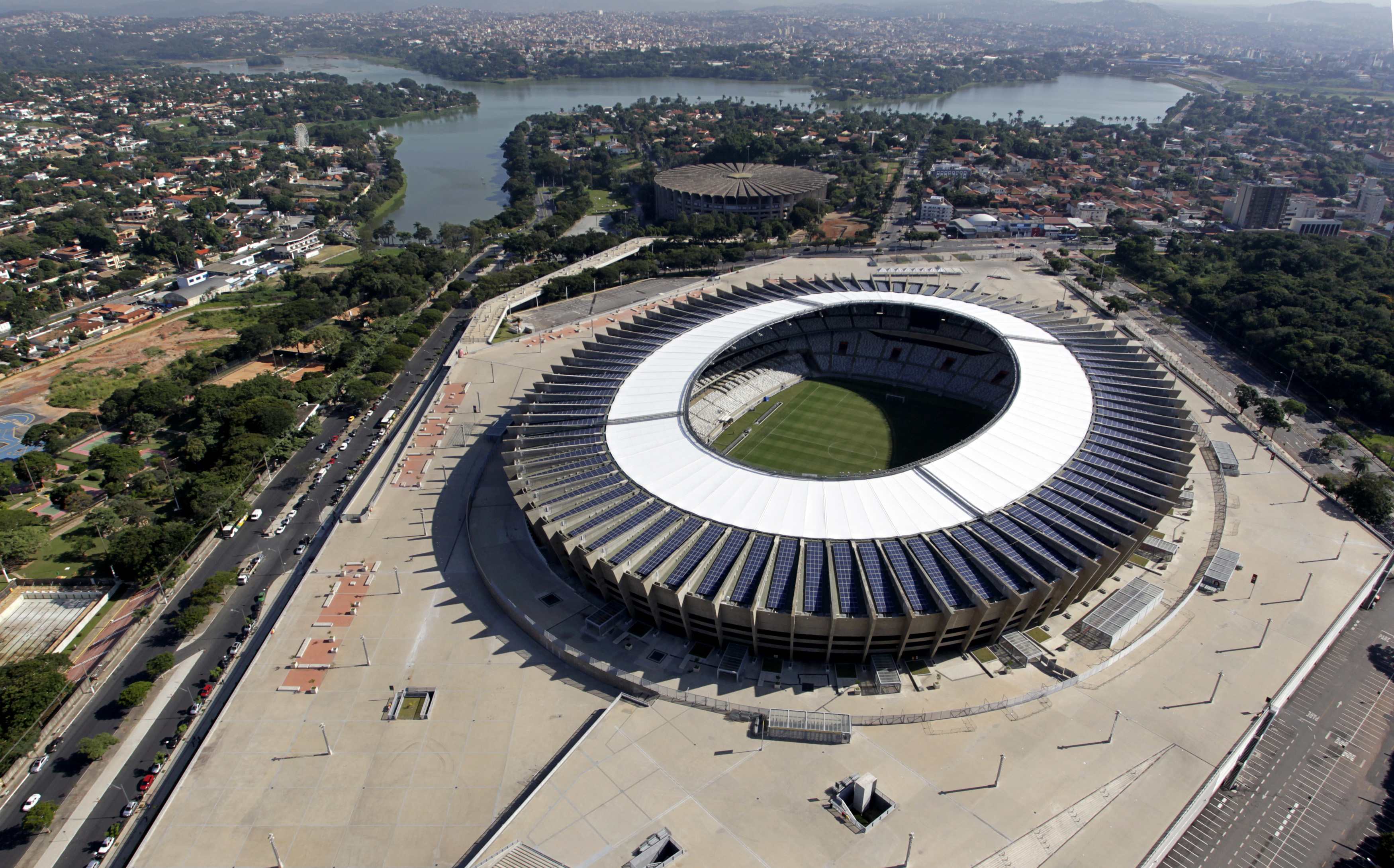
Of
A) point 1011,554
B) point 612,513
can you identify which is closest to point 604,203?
point 612,513

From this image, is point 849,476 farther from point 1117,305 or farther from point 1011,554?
point 1117,305

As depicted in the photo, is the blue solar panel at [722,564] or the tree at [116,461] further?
the tree at [116,461]

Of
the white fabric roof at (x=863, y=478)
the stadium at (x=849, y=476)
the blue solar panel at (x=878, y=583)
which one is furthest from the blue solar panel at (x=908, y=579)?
the white fabric roof at (x=863, y=478)

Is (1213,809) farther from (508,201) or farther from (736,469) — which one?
(508,201)

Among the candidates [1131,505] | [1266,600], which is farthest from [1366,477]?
[1131,505]

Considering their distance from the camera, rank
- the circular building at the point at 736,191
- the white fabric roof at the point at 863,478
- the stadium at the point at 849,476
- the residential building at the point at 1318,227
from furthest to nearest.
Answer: the circular building at the point at 736,191, the residential building at the point at 1318,227, the white fabric roof at the point at 863,478, the stadium at the point at 849,476

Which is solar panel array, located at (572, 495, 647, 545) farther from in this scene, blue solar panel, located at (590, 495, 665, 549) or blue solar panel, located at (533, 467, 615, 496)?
blue solar panel, located at (533, 467, 615, 496)

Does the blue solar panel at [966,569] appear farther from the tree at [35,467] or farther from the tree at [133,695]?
the tree at [35,467]
